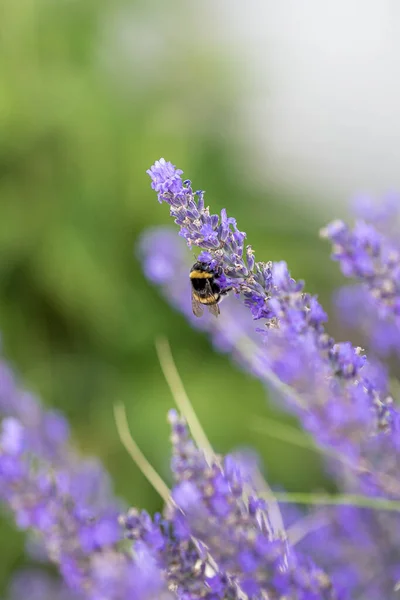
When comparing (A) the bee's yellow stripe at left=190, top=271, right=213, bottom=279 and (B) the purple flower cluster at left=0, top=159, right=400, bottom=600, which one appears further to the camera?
(A) the bee's yellow stripe at left=190, top=271, right=213, bottom=279

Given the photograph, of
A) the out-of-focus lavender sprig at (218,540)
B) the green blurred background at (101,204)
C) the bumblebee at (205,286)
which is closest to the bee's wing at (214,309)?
the bumblebee at (205,286)

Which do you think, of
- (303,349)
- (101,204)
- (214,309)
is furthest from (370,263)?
(101,204)

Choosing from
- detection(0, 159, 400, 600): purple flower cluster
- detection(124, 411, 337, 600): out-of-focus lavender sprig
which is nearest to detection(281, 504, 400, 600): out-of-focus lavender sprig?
detection(0, 159, 400, 600): purple flower cluster

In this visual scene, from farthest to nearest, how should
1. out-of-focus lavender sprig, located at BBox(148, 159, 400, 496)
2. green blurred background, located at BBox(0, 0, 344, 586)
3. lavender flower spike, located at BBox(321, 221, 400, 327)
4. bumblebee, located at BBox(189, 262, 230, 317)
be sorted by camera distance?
green blurred background, located at BBox(0, 0, 344, 586) < bumblebee, located at BBox(189, 262, 230, 317) < lavender flower spike, located at BBox(321, 221, 400, 327) < out-of-focus lavender sprig, located at BBox(148, 159, 400, 496)

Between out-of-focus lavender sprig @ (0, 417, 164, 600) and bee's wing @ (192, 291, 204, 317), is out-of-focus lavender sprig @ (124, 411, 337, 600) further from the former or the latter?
bee's wing @ (192, 291, 204, 317)

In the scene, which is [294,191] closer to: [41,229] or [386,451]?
[41,229]

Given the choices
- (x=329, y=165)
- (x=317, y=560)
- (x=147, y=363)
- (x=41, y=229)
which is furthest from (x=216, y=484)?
(x=329, y=165)

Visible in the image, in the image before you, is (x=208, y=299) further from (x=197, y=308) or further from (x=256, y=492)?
(x=256, y=492)
